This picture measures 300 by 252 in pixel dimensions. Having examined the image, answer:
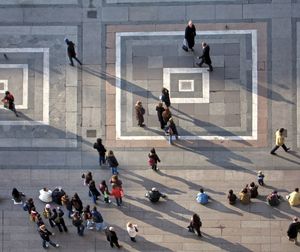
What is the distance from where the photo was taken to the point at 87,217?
38.6m

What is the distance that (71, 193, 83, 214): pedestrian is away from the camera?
38.4 metres

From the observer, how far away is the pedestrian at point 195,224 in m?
37.8

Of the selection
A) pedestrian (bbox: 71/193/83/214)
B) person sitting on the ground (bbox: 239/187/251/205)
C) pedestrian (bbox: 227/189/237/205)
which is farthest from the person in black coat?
pedestrian (bbox: 71/193/83/214)

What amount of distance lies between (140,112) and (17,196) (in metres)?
7.50

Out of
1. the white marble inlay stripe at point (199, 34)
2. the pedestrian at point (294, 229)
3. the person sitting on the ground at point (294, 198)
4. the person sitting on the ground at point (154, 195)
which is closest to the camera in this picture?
the pedestrian at point (294, 229)

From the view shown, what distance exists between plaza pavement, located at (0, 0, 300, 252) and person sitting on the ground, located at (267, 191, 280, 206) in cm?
44

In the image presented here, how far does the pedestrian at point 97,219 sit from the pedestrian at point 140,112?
5.31m

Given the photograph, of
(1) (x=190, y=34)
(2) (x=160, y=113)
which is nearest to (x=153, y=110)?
(2) (x=160, y=113)

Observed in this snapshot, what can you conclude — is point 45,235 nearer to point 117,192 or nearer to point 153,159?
point 117,192

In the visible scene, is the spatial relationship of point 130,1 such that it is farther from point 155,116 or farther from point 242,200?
point 242,200

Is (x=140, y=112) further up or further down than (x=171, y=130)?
further up

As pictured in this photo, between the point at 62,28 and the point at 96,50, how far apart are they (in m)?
2.30

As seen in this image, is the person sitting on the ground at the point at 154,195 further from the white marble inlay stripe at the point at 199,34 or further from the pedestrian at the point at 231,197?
the pedestrian at the point at 231,197

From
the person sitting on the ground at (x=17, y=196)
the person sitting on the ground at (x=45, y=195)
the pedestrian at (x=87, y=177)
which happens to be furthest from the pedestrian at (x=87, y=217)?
the person sitting on the ground at (x=17, y=196)
